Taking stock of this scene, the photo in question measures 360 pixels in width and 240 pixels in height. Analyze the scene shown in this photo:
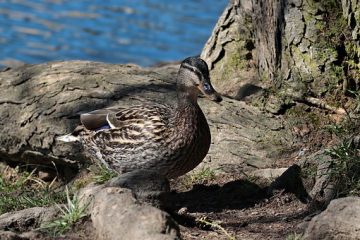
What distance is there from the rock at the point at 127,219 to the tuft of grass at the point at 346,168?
187 cm

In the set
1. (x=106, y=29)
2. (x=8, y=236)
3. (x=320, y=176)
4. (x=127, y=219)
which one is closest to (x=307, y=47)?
(x=320, y=176)

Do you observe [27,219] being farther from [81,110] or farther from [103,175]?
[81,110]

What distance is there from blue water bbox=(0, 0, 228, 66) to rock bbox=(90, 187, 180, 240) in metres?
11.1

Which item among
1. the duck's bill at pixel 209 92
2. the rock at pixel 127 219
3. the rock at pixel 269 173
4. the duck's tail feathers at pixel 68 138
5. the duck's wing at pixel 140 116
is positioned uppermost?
the duck's bill at pixel 209 92

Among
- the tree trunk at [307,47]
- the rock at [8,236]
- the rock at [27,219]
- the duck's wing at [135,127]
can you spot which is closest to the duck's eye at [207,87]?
the duck's wing at [135,127]

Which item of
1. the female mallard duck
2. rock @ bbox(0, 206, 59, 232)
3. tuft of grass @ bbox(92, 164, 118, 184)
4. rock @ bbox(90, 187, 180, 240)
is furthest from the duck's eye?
rock @ bbox(90, 187, 180, 240)

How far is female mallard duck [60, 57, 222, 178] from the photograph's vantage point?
26.0 ft

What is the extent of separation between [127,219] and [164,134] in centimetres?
212

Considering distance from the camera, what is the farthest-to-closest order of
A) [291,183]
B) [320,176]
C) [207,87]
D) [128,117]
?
[128,117]
[207,87]
[291,183]
[320,176]

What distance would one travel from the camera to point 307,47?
903cm

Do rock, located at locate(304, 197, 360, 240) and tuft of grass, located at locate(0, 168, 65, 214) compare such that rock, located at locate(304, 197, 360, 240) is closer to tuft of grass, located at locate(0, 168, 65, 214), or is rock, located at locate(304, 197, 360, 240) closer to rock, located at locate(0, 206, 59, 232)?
rock, located at locate(0, 206, 59, 232)

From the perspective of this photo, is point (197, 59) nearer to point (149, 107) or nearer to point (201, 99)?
point (149, 107)

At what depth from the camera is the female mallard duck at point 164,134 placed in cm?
793

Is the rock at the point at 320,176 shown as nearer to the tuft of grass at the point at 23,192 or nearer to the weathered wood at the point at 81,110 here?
the weathered wood at the point at 81,110
